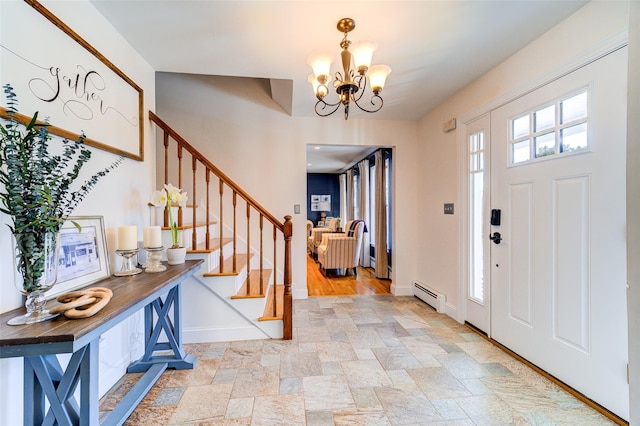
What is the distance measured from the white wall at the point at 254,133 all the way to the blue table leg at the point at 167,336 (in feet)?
5.70

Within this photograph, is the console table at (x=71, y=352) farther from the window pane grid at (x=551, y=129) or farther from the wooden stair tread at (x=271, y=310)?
the window pane grid at (x=551, y=129)

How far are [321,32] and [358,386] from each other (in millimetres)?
2522

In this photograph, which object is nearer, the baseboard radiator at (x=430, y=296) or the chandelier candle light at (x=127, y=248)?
the chandelier candle light at (x=127, y=248)

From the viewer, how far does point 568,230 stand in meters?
1.84

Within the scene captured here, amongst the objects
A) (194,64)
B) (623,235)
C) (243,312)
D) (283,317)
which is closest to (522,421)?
(623,235)

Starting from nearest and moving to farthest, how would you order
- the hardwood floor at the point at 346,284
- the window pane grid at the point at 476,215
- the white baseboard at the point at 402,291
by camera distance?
the window pane grid at the point at 476,215 → the white baseboard at the point at 402,291 → the hardwood floor at the point at 346,284

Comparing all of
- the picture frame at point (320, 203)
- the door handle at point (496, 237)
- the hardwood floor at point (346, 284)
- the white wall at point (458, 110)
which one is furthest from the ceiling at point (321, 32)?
the picture frame at point (320, 203)

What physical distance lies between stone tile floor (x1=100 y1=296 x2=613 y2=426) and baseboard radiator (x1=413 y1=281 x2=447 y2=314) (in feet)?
1.69

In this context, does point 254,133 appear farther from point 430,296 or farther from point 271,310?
point 430,296

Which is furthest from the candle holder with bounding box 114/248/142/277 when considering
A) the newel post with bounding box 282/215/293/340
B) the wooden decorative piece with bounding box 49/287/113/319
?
the newel post with bounding box 282/215/293/340

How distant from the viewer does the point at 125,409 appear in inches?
60.9

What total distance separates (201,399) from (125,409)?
1.35 ft

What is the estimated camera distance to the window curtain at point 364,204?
613cm

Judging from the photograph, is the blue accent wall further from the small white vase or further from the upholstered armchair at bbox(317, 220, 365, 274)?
the small white vase
